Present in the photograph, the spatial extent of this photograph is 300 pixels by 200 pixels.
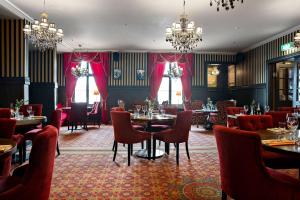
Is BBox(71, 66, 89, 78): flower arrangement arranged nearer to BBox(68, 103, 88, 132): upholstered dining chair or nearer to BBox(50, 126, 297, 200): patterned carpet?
BBox(68, 103, 88, 132): upholstered dining chair

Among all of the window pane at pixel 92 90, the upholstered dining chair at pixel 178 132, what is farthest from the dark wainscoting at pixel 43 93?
the upholstered dining chair at pixel 178 132

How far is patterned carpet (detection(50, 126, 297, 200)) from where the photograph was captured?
304cm

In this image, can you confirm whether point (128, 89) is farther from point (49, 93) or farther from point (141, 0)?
point (141, 0)

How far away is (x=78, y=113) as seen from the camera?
863 centimetres

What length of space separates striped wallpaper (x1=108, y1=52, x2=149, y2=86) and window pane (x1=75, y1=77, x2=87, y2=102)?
126cm

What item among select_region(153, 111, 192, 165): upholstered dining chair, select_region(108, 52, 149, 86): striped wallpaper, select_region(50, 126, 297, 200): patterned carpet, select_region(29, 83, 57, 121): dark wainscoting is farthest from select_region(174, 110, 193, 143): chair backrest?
select_region(108, 52, 149, 86): striped wallpaper

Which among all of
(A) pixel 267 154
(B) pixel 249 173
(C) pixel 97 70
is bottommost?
(A) pixel 267 154

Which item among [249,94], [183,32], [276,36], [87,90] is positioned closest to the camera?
[183,32]

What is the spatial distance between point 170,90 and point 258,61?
3882mm

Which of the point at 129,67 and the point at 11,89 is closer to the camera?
the point at 11,89

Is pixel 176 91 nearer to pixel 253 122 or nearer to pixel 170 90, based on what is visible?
pixel 170 90

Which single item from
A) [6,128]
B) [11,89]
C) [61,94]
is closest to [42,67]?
[61,94]

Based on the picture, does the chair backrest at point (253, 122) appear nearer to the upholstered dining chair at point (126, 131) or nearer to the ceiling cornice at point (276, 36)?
the upholstered dining chair at point (126, 131)

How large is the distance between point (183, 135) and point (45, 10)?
14.8 feet
